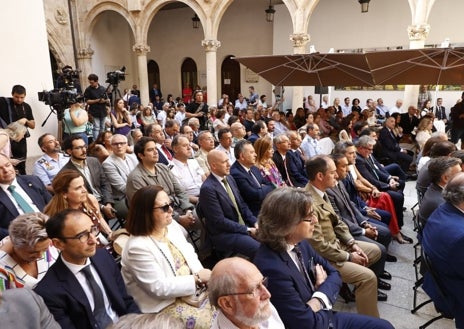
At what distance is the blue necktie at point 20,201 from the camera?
8.88ft

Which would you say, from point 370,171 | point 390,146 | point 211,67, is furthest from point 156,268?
point 211,67

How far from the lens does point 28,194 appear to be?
285 centimetres

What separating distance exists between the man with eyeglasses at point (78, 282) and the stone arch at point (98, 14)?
13.5m

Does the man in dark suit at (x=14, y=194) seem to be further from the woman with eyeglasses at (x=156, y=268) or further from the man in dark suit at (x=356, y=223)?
the man in dark suit at (x=356, y=223)

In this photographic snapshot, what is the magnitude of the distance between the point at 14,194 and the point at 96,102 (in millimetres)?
3815

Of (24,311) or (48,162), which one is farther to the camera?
(48,162)

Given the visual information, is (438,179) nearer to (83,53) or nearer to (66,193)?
(66,193)

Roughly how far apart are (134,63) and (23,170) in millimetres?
13995

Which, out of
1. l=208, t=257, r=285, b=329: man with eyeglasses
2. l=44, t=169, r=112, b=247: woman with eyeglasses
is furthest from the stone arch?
l=208, t=257, r=285, b=329: man with eyeglasses

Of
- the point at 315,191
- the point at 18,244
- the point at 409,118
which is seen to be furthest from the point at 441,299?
the point at 409,118

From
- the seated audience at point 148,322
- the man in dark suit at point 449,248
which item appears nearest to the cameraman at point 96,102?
the seated audience at point 148,322

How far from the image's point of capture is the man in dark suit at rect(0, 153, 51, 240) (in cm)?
259

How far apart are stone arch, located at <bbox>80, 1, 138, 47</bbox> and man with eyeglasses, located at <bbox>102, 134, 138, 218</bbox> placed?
1118cm

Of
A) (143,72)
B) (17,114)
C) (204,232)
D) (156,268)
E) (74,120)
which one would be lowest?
(204,232)
